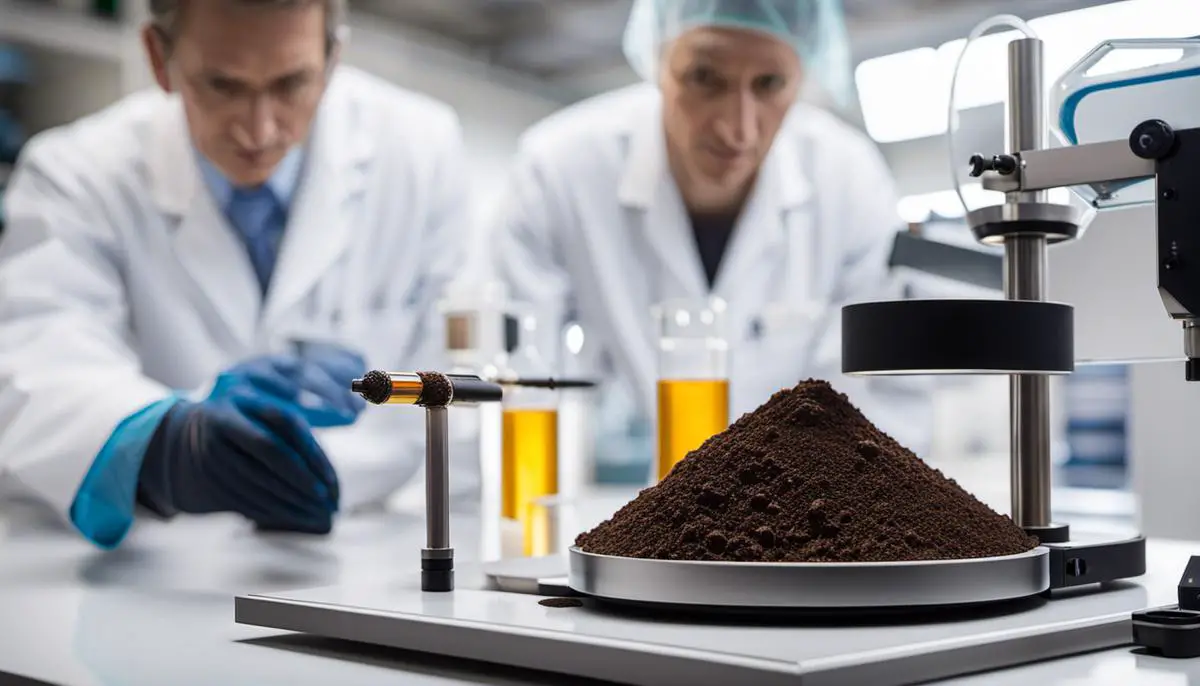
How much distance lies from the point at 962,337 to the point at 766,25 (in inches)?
49.7

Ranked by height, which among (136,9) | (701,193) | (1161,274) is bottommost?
(1161,274)

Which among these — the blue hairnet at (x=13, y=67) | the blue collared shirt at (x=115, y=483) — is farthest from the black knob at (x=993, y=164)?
the blue hairnet at (x=13, y=67)

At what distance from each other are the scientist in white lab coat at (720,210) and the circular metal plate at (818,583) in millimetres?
1310

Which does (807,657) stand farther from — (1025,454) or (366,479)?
(366,479)

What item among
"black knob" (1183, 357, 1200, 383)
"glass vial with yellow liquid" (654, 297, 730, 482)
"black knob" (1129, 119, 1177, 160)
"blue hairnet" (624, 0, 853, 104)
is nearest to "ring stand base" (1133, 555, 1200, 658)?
"black knob" (1183, 357, 1200, 383)

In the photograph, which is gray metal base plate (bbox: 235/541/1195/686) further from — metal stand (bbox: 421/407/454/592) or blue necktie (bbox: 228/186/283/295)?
blue necktie (bbox: 228/186/283/295)

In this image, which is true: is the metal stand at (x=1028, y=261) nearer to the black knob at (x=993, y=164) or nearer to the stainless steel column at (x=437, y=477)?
the black knob at (x=993, y=164)

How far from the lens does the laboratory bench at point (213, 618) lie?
0.61 m

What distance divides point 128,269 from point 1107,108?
5.25ft

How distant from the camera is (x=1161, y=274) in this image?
0.68 meters

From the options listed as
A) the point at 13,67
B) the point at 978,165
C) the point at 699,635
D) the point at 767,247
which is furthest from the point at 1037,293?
the point at 13,67

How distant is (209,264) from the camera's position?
1.87 meters

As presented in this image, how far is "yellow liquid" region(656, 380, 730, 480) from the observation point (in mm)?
1233

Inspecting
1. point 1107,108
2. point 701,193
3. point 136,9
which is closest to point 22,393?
point 701,193
